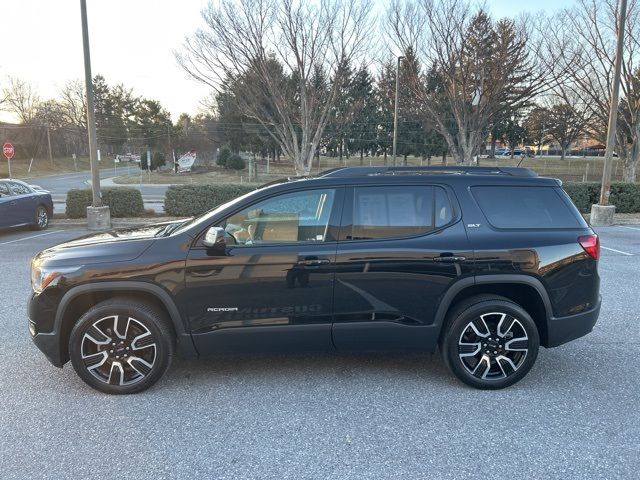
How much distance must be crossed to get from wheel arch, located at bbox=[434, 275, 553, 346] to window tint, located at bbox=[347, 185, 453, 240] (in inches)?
20.1

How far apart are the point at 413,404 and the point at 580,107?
30.1m

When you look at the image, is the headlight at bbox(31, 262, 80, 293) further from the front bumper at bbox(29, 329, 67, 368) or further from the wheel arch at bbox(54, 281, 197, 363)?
the front bumper at bbox(29, 329, 67, 368)

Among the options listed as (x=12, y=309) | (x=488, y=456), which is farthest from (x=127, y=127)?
(x=488, y=456)

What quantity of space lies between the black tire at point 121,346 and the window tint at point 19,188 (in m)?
9.96

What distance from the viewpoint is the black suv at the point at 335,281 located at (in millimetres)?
3242

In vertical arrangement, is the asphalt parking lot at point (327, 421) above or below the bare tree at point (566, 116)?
below

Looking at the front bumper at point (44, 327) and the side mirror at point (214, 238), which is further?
the front bumper at point (44, 327)

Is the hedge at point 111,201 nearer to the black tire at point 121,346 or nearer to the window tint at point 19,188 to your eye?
the window tint at point 19,188

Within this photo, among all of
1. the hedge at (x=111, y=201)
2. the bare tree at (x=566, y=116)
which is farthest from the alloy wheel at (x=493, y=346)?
the bare tree at (x=566, y=116)

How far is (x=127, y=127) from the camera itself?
68125 millimetres

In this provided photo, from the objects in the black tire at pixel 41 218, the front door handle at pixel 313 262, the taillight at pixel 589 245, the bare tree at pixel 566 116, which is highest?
the bare tree at pixel 566 116

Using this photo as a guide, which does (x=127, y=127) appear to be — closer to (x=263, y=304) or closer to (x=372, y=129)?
(x=372, y=129)

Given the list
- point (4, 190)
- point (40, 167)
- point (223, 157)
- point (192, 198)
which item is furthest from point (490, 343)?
point (40, 167)

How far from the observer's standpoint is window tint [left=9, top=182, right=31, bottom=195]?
11.2 m
